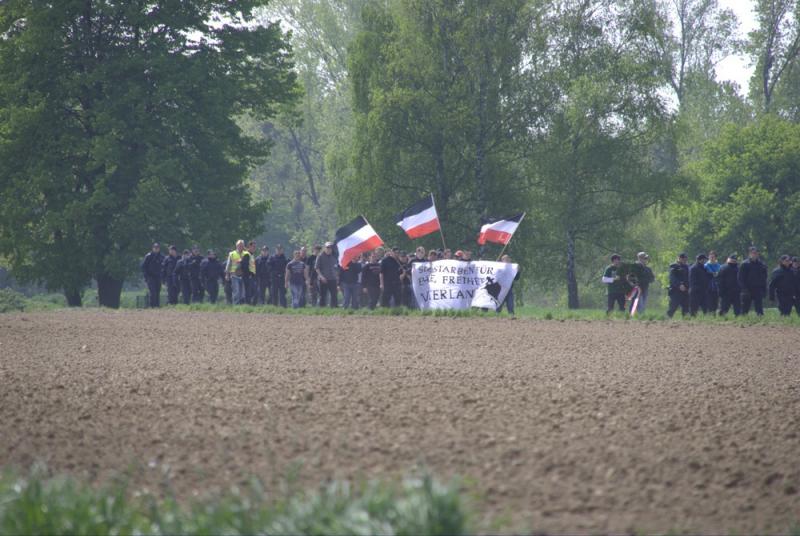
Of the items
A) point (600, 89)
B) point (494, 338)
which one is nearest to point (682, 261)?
point (494, 338)

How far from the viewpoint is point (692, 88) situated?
6419 centimetres

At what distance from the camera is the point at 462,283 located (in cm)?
2880

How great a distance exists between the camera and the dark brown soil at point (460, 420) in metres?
7.23

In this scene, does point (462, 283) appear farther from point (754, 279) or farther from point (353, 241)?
point (754, 279)

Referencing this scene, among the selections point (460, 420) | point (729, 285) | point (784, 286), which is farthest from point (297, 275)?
point (460, 420)

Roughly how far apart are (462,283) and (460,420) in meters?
19.1

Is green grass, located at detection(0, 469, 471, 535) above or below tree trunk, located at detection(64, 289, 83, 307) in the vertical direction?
below

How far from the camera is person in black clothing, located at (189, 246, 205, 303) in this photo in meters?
35.2

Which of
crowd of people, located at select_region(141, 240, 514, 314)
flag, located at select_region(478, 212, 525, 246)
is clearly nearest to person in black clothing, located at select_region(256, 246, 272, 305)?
crowd of people, located at select_region(141, 240, 514, 314)

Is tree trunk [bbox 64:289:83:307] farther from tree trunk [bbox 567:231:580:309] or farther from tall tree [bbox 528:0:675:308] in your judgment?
tree trunk [bbox 567:231:580:309]

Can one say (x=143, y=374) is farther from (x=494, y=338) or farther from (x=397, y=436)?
(x=494, y=338)

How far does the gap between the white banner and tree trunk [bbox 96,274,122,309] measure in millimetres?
14914

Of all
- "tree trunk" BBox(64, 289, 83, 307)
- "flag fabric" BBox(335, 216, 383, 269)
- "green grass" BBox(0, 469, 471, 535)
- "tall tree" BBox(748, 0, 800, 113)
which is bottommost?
"green grass" BBox(0, 469, 471, 535)

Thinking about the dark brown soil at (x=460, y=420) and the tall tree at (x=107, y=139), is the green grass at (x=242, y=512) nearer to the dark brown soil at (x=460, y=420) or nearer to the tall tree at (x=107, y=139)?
the dark brown soil at (x=460, y=420)
